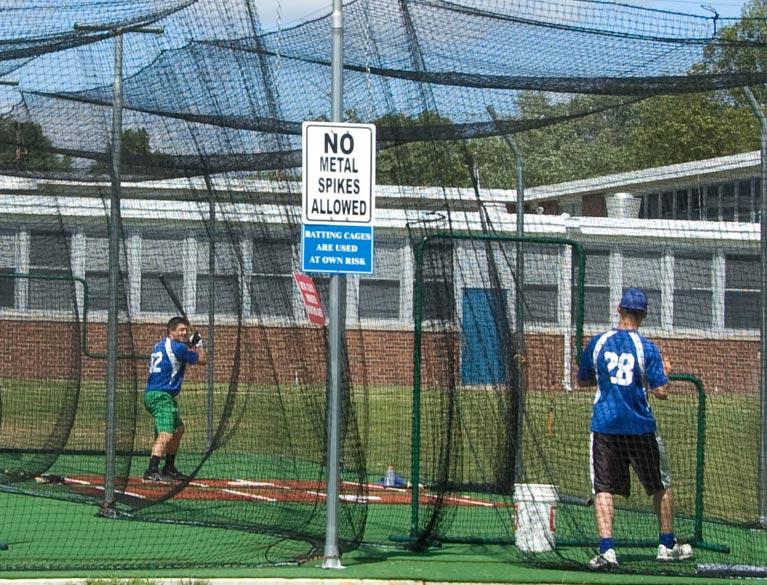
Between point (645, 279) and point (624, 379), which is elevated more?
point (645, 279)

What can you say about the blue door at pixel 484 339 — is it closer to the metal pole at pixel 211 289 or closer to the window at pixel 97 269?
the metal pole at pixel 211 289

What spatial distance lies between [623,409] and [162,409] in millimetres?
5254

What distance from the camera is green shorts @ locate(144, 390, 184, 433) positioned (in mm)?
12742

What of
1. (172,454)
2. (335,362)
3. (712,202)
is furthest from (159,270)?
(335,362)

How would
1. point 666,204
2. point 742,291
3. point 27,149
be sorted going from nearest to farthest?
point 742,291 → point 27,149 → point 666,204

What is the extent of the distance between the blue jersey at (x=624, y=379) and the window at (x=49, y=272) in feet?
22.8

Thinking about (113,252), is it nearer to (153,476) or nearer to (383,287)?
(153,476)

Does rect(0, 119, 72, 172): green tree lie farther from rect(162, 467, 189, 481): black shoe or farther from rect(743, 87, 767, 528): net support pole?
rect(743, 87, 767, 528): net support pole

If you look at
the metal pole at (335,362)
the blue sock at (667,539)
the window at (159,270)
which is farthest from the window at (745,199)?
the window at (159,270)

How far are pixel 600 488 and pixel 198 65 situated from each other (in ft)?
13.6

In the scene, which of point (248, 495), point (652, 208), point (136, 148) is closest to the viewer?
point (136, 148)

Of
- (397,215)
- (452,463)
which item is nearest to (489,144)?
(452,463)

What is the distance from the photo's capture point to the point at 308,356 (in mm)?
10039

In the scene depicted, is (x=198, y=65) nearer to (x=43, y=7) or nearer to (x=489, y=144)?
(x=43, y=7)
